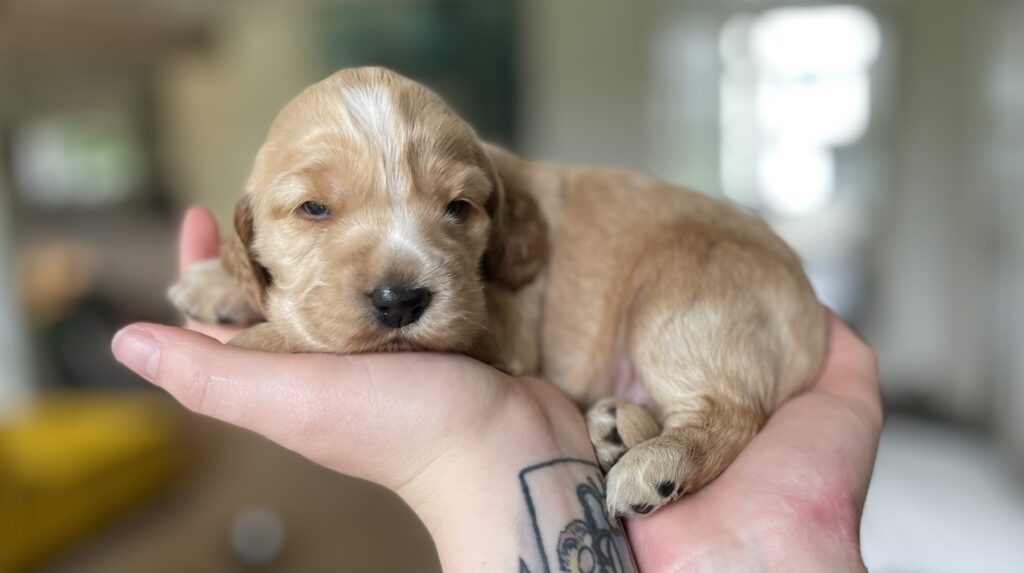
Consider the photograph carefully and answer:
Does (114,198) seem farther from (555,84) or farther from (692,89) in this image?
(692,89)

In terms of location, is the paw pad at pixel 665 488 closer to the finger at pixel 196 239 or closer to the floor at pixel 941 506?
A: the finger at pixel 196 239

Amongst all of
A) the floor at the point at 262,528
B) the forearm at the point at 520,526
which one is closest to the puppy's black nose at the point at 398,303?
the forearm at the point at 520,526

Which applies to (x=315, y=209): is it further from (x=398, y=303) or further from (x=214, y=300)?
(x=214, y=300)

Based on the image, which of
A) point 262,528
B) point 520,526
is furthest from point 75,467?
point 520,526

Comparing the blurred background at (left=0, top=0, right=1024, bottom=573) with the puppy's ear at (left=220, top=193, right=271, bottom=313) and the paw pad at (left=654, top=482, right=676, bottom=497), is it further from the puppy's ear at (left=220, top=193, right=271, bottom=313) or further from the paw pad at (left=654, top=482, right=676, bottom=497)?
the paw pad at (left=654, top=482, right=676, bottom=497)

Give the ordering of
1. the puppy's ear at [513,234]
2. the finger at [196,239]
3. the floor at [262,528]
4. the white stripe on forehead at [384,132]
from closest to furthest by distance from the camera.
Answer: the white stripe on forehead at [384,132]
the puppy's ear at [513,234]
the finger at [196,239]
the floor at [262,528]

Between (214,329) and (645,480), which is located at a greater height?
(214,329)
